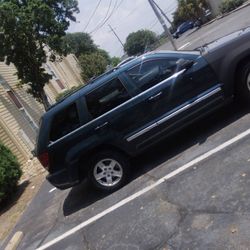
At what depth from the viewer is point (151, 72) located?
6.99 meters

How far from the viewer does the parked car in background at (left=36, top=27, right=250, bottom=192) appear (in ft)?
22.6

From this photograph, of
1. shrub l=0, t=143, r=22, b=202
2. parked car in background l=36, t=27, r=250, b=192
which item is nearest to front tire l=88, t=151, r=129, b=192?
parked car in background l=36, t=27, r=250, b=192

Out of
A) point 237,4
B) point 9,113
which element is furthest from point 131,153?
point 237,4

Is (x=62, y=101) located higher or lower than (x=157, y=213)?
higher

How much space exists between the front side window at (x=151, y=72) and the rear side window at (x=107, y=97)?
27 cm

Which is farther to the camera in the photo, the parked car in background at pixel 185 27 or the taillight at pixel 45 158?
the parked car in background at pixel 185 27

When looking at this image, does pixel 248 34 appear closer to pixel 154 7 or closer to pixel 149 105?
pixel 149 105

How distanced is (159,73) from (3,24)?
1215cm

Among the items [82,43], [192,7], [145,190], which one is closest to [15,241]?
[145,190]

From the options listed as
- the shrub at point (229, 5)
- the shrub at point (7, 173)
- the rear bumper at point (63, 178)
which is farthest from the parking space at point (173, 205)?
the shrub at point (229, 5)

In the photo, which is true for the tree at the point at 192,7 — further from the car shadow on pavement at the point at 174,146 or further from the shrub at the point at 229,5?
the car shadow on pavement at the point at 174,146

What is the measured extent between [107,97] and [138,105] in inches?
21.6

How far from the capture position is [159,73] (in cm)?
697

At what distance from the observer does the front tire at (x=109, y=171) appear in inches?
277
